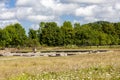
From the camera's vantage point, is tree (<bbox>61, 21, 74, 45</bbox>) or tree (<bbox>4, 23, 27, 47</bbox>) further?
tree (<bbox>61, 21, 74, 45</bbox>)

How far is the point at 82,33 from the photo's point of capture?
15962 centimetres

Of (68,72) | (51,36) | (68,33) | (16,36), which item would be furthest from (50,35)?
(68,72)

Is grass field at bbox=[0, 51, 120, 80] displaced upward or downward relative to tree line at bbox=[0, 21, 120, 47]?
downward

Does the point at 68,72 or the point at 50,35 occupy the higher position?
the point at 50,35

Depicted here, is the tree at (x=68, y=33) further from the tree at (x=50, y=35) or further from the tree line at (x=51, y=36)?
the tree at (x=50, y=35)

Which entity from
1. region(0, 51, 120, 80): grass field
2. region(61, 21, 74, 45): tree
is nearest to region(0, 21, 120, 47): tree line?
region(61, 21, 74, 45): tree

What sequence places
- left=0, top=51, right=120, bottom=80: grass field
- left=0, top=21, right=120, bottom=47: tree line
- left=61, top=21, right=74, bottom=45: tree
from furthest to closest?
1. left=61, top=21, right=74, bottom=45: tree
2. left=0, top=21, right=120, bottom=47: tree line
3. left=0, top=51, right=120, bottom=80: grass field

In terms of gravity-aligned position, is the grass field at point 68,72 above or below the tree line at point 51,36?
below

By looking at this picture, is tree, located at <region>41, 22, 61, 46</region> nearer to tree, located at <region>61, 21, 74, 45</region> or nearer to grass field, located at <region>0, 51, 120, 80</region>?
tree, located at <region>61, 21, 74, 45</region>

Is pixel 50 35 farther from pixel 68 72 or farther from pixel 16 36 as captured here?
pixel 68 72

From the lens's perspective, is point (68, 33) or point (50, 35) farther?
point (68, 33)

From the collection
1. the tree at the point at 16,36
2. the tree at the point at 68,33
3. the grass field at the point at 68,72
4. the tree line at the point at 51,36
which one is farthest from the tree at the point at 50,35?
the grass field at the point at 68,72

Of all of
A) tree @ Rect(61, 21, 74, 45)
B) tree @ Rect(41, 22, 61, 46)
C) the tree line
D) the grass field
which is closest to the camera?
the grass field

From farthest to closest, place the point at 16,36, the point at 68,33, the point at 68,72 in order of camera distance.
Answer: the point at 68,33
the point at 16,36
the point at 68,72
